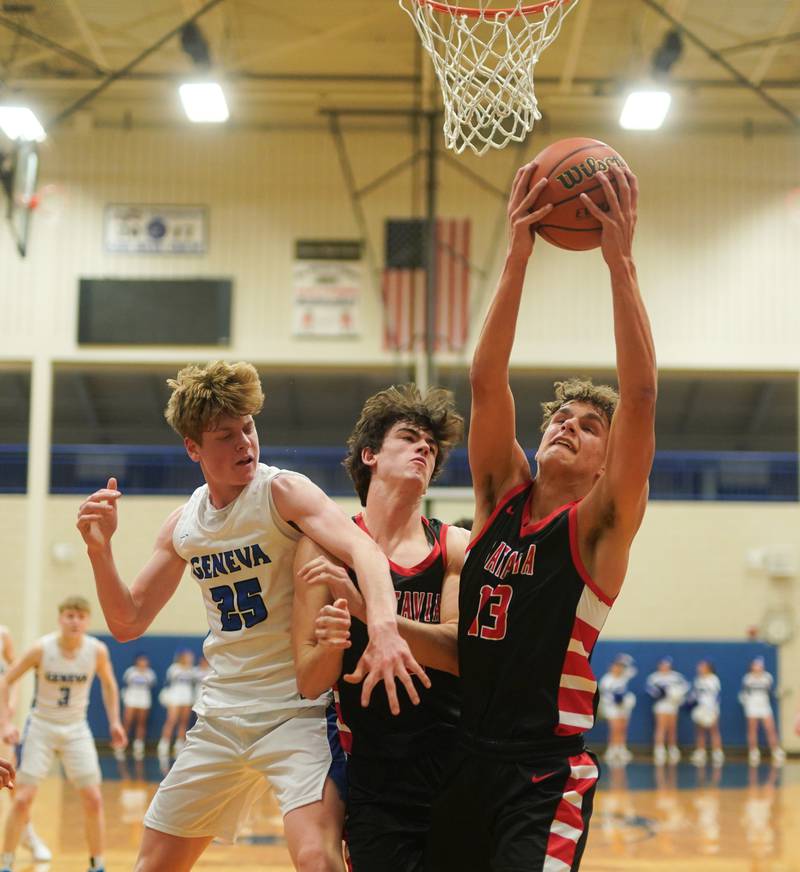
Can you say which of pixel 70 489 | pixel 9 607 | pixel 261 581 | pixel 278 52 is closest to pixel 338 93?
pixel 278 52

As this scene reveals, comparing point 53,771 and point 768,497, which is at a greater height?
point 768,497

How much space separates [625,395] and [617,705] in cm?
1254

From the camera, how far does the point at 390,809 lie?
3.50 metres

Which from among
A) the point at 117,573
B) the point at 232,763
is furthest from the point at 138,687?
the point at 232,763

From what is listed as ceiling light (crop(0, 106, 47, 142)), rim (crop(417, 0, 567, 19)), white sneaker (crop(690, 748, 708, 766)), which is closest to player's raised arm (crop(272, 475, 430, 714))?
rim (crop(417, 0, 567, 19))

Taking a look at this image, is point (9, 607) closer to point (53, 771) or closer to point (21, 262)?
point (53, 771)

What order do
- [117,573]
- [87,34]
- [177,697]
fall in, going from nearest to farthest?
[117,573], [87,34], [177,697]

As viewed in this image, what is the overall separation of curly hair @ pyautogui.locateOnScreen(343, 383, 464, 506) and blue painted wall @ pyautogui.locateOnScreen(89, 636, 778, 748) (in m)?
11.6

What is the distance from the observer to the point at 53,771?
44.2 ft

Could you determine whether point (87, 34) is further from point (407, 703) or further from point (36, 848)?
point (407, 703)

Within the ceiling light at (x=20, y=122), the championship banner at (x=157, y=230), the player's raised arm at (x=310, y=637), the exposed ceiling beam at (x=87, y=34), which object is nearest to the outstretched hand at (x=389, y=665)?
the player's raised arm at (x=310, y=637)

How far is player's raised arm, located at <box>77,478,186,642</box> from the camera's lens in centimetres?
381

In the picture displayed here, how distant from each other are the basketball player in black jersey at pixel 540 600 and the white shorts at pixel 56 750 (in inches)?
212

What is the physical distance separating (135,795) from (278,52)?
31.3 feet
